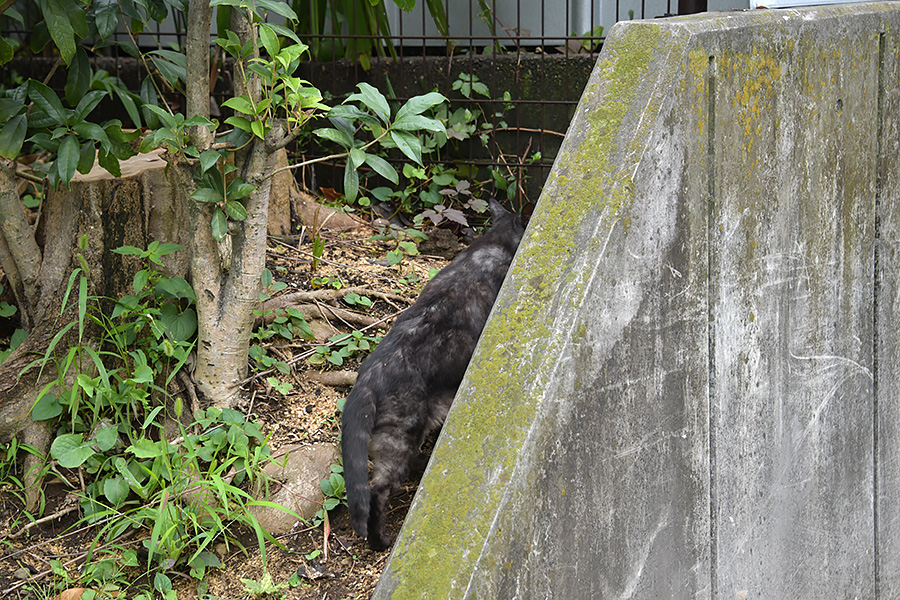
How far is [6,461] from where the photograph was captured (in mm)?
3242

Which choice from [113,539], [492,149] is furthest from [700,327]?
[492,149]

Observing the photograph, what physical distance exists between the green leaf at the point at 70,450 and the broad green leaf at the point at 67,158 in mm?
979

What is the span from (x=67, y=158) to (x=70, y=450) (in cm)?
110

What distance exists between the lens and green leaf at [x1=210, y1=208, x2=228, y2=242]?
2.99 metres

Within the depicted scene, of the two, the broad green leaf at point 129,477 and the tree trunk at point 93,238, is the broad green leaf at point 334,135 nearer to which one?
the tree trunk at point 93,238

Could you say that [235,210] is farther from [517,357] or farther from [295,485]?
[517,357]

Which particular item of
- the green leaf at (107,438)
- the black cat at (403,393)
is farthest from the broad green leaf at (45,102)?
the black cat at (403,393)

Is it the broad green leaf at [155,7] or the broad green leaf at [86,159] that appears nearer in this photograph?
the broad green leaf at [86,159]

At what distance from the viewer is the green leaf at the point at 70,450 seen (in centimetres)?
303

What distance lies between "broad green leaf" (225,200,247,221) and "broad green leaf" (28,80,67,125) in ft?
2.47

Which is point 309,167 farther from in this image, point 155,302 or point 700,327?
point 700,327

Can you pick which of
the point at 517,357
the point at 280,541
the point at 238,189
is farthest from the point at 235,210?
the point at 517,357

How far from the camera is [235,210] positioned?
3.04 meters

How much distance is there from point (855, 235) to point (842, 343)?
37 centimetres
